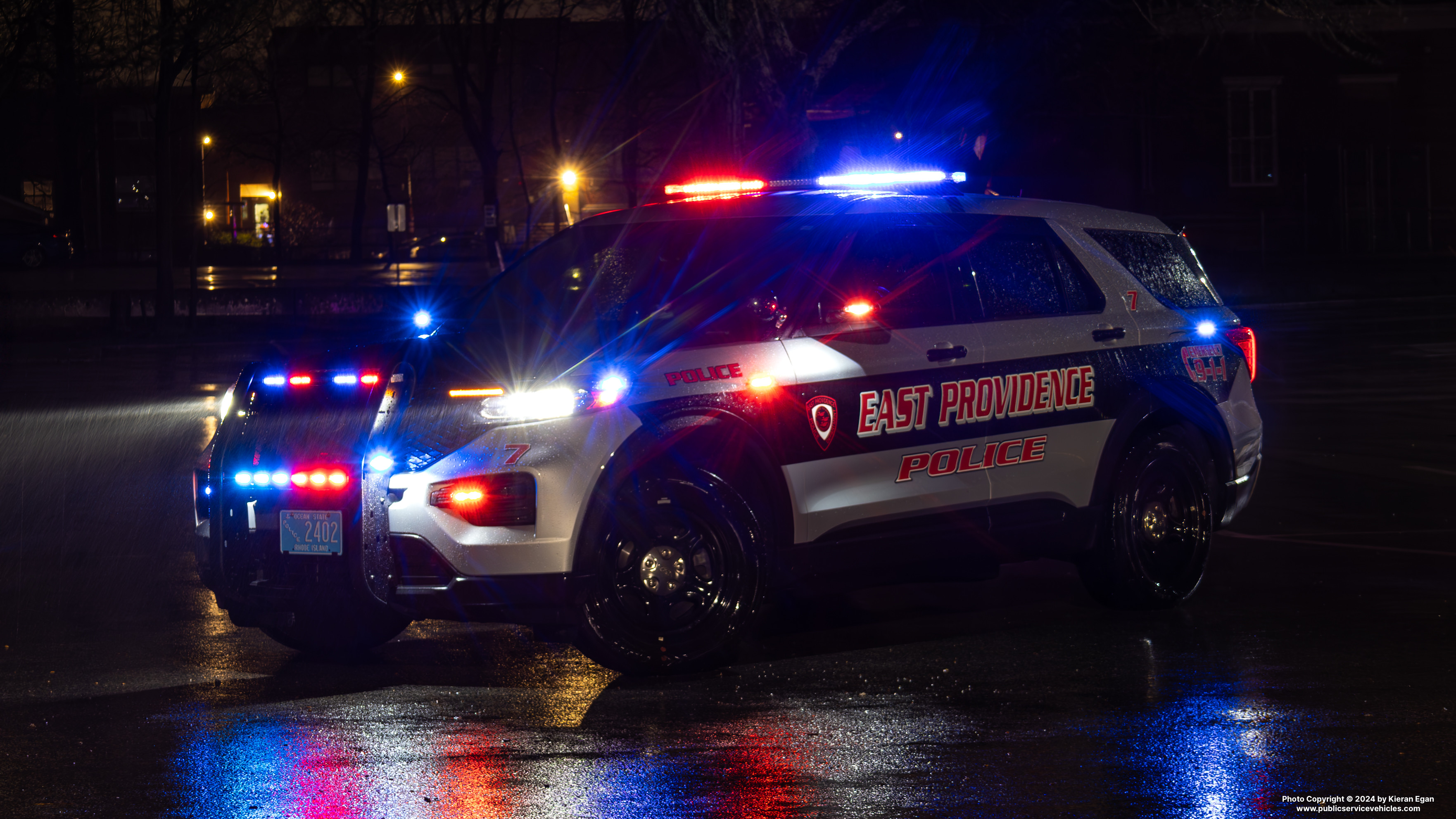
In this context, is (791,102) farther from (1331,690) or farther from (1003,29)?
(1331,690)

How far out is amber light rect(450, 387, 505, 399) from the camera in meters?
6.22

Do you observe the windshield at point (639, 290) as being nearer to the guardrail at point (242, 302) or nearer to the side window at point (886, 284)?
the side window at point (886, 284)

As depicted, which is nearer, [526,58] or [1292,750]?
[1292,750]

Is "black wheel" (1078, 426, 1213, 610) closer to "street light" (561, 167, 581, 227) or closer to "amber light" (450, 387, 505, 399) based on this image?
"amber light" (450, 387, 505, 399)

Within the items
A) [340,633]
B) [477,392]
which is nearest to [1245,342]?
[477,392]

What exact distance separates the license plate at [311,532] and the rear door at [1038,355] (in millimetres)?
2688

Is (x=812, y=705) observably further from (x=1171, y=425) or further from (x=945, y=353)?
(x=1171, y=425)

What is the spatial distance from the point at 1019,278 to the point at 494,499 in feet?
8.75

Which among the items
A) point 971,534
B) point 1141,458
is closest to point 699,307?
point 971,534

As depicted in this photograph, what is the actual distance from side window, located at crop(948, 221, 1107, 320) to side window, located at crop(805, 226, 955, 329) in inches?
4.5

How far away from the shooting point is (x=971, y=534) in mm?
7152

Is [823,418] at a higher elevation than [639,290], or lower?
lower

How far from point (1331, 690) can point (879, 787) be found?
2125 mm

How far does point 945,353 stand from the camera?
7.02 metres
